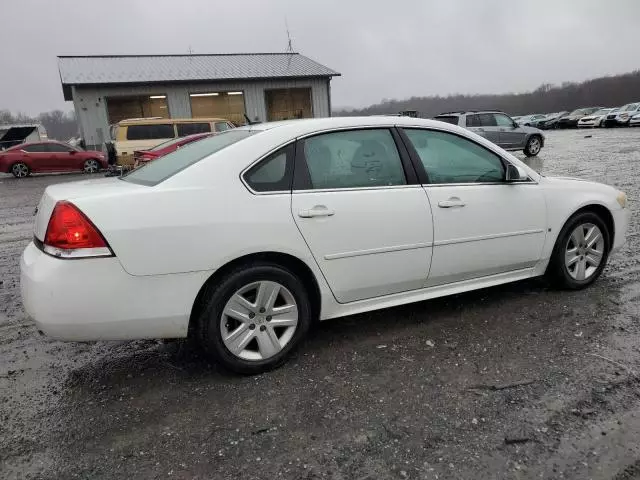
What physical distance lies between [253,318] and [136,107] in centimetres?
2372

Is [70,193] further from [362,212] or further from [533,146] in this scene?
[533,146]

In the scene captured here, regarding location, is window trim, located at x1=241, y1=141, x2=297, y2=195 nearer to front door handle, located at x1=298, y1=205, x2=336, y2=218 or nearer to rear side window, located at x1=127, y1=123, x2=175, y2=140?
front door handle, located at x1=298, y1=205, x2=336, y2=218

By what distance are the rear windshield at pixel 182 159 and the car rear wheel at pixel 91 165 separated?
1722 cm

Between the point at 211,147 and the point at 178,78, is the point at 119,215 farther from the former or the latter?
the point at 178,78

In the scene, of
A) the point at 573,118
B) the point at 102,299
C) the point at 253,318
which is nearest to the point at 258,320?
the point at 253,318

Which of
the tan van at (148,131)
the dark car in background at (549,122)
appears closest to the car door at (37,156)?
the tan van at (148,131)

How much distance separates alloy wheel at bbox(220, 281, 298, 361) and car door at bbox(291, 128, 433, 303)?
0.33 meters

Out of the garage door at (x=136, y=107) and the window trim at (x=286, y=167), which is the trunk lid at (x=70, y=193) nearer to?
the window trim at (x=286, y=167)

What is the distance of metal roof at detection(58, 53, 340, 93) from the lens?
2322 centimetres

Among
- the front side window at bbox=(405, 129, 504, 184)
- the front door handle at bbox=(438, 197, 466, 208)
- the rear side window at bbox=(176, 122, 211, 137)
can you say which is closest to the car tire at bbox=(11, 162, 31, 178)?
the rear side window at bbox=(176, 122, 211, 137)

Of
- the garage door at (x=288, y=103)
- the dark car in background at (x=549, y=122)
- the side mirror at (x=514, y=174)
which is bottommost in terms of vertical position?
the dark car in background at (x=549, y=122)

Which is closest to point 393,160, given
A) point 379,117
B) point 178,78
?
point 379,117

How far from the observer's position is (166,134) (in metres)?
16.9

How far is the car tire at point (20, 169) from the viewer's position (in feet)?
59.5
